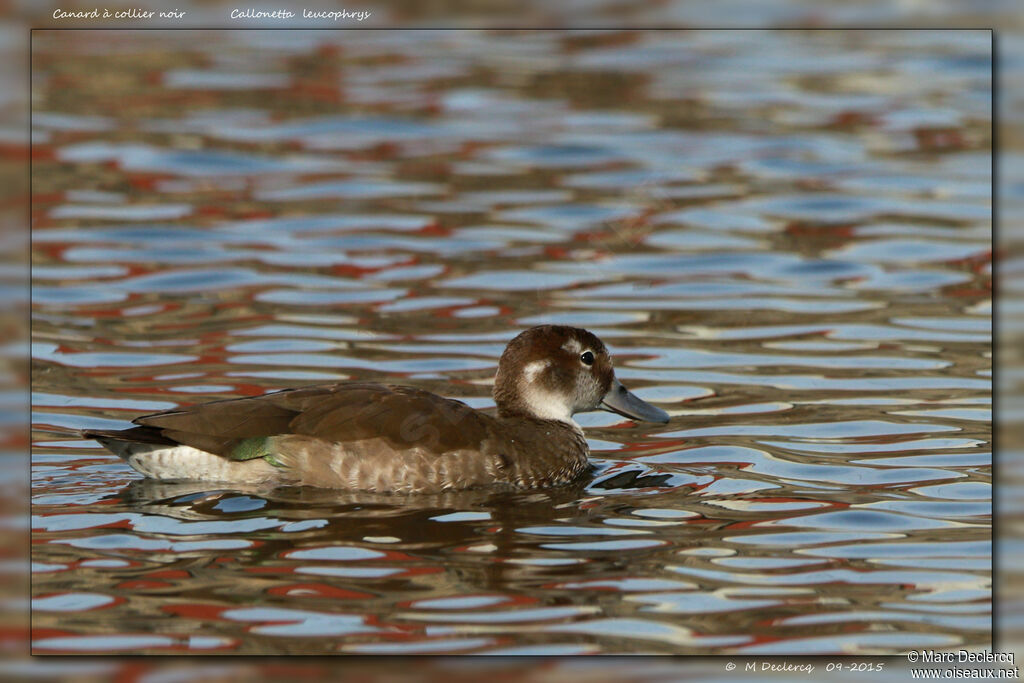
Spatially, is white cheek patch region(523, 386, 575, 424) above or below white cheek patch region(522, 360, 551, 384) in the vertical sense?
below

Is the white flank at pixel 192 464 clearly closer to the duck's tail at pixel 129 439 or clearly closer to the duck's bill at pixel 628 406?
the duck's tail at pixel 129 439

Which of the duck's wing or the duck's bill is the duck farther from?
the duck's bill

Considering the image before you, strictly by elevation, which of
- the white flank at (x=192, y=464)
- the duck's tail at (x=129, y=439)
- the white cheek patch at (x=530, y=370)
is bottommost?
the white flank at (x=192, y=464)

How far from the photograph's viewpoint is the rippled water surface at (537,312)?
779cm

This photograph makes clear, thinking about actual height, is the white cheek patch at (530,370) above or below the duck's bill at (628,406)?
above

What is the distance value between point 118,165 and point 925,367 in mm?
8049

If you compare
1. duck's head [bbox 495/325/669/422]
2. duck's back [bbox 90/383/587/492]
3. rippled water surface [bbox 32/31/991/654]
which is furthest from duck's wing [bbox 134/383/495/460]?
duck's head [bbox 495/325/669/422]

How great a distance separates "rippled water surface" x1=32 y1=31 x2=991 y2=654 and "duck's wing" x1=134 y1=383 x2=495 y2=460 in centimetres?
31

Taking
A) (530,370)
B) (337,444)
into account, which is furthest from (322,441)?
(530,370)

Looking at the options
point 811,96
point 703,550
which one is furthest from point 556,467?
point 811,96

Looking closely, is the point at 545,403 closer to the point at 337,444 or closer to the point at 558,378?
the point at 558,378

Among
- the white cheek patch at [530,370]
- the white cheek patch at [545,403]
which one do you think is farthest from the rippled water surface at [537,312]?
the white cheek patch at [530,370]

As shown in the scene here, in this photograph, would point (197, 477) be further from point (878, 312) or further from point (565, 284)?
point (878, 312)

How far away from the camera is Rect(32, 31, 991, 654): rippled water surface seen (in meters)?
7.79
